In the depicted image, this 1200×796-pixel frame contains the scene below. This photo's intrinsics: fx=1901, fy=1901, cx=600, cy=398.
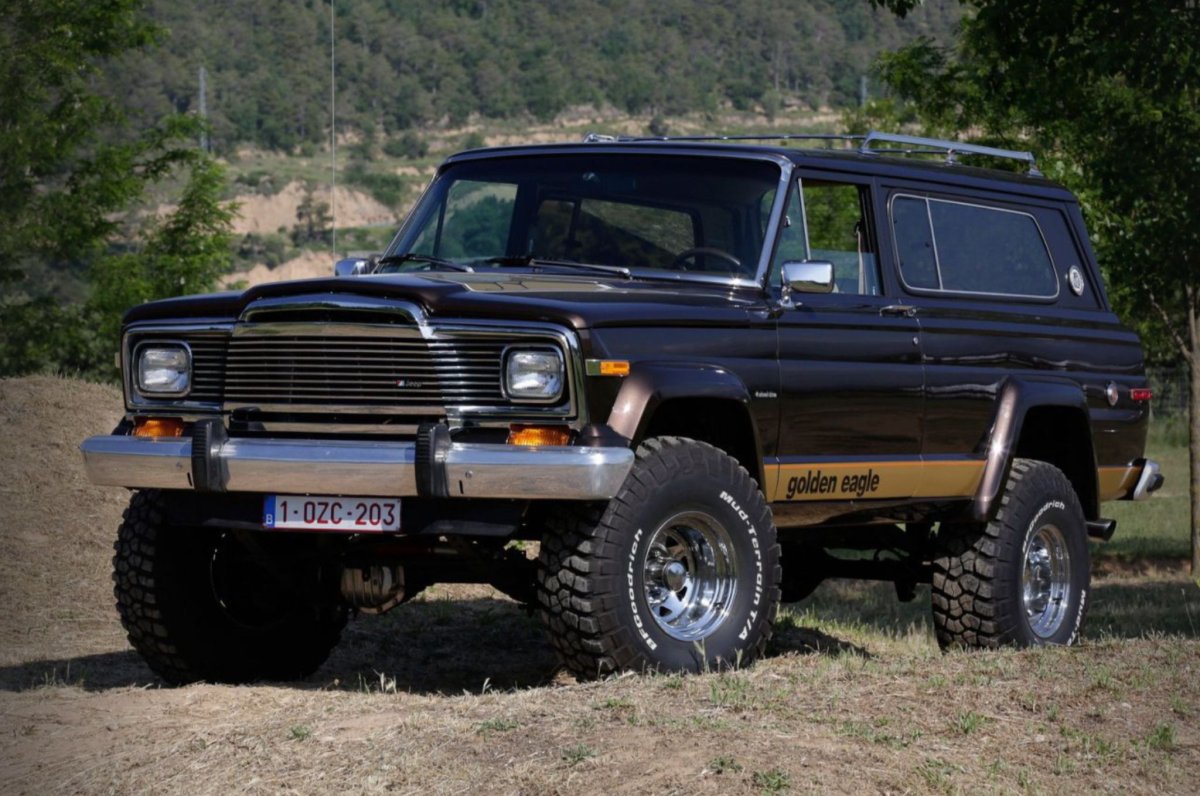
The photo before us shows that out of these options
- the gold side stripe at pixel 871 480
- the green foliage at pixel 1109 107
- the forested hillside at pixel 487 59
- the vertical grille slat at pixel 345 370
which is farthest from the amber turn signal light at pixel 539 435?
the forested hillside at pixel 487 59

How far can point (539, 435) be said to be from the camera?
22.0 ft

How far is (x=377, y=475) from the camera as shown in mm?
6680

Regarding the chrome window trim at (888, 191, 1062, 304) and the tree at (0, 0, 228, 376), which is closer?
the chrome window trim at (888, 191, 1062, 304)

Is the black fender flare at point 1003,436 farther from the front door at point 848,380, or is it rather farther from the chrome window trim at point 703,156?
the chrome window trim at point 703,156

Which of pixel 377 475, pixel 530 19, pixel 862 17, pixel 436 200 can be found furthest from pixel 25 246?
pixel 862 17

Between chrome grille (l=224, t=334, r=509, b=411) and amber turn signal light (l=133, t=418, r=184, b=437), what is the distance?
12.7 inches

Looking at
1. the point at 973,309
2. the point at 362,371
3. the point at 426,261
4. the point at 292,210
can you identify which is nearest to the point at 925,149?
the point at 973,309

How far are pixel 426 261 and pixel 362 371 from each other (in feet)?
4.61

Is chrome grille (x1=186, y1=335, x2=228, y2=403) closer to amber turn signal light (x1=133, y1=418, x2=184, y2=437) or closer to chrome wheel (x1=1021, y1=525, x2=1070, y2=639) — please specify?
amber turn signal light (x1=133, y1=418, x2=184, y2=437)

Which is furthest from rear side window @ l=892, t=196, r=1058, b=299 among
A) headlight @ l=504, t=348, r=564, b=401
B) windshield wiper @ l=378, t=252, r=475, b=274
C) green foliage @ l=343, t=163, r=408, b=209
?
green foliage @ l=343, t=163, r=408, b=209

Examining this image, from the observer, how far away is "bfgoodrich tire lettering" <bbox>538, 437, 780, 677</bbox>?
264 inches

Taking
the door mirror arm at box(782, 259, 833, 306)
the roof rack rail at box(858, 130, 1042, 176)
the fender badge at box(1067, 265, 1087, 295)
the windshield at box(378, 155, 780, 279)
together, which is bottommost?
the fender badge at box(1067, 265, 1087, 295)

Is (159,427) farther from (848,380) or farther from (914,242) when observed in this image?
(914,242)

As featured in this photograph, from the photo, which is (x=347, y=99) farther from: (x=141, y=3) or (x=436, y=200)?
(x=436, y=200)
